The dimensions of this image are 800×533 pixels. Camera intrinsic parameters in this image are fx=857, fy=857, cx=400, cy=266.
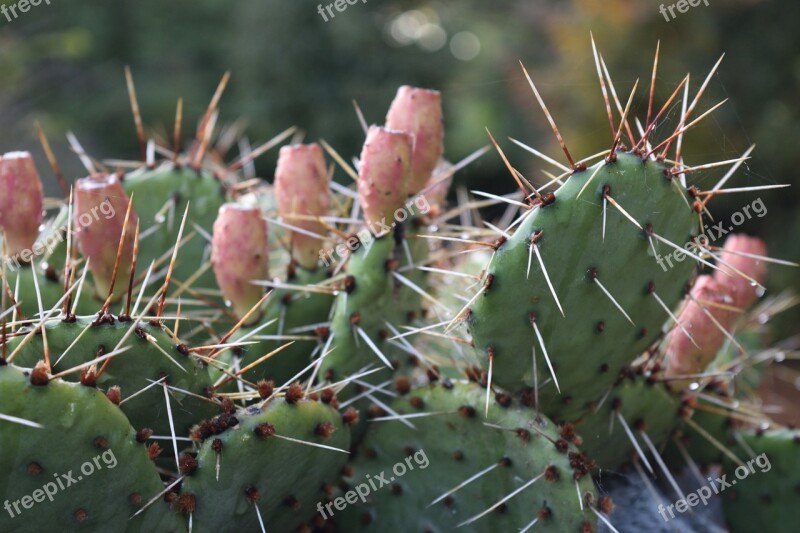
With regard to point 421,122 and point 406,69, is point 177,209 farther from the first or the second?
point 406,69

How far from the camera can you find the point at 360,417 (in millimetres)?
1684

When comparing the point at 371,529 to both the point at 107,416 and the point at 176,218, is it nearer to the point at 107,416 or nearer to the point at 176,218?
the point at 107,416

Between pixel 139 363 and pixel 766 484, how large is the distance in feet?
4.38

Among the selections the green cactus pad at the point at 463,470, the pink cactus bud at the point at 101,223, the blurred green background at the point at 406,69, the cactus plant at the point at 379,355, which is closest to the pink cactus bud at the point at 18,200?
the cactus plant at the point at 379,355

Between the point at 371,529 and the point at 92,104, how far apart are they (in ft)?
34.4

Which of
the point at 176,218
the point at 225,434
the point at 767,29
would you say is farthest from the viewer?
the point at 767,29

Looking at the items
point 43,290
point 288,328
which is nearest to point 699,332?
point 288,328

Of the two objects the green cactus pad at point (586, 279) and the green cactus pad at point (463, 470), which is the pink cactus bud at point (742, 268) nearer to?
the green cactus pad at point (586, 279)

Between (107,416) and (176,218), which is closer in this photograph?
(107,416)

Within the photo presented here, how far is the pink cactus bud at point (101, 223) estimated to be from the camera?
1624 millimetres

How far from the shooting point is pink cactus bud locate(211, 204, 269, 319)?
1.67 meters

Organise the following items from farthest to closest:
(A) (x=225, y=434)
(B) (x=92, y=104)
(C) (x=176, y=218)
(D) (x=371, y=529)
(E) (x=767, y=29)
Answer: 1. (B) (x=92, y=104)
2. (E) (x=767, y=29)
3. (C) (x=176, y=218)
4. (D) (x=371, y=529)
5. (A) (x=225, y=434)

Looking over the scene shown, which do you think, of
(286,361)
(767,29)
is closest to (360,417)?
(286,361)

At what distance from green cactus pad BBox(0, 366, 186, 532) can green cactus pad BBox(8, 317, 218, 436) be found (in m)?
0.12
